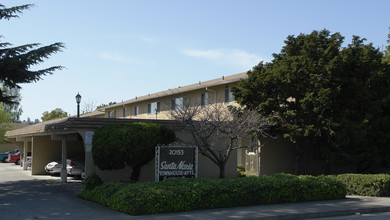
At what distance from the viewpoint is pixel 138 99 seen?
38250 millimetres

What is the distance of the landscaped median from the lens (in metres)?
11.3

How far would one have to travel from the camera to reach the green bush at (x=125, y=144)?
14.4 metres

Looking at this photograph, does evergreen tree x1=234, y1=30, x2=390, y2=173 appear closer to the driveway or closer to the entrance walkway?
the entrance walkway

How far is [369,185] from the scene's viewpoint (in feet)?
51.4

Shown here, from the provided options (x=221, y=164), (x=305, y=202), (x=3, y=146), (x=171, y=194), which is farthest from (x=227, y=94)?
(x=3, y=146)

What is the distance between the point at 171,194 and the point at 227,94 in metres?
16.8

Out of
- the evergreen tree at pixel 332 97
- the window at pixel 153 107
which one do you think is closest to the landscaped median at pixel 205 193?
the evergreen tree at pixel 332 97

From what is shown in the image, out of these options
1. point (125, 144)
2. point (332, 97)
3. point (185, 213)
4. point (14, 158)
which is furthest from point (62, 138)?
point (14, 158)

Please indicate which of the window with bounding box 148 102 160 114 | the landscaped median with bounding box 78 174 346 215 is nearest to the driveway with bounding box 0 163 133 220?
the landscaped median with bounding box 78 174 346 215

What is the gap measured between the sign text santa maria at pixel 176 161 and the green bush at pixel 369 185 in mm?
6456

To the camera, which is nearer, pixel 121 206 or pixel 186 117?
pixel 121 206

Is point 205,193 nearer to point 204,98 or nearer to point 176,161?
point 176,161

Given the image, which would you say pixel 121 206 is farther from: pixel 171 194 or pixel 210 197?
pixel 210 197

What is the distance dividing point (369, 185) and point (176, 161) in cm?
761
